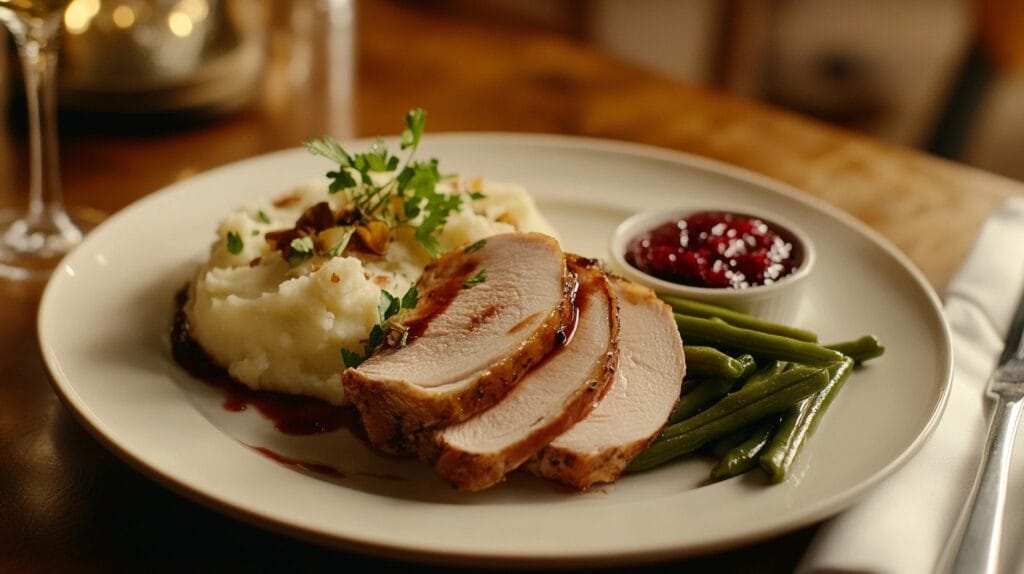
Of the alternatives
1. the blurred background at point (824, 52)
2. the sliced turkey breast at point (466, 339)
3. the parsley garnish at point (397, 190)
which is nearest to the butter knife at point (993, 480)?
the sliced turkey breast at point (466, 339)

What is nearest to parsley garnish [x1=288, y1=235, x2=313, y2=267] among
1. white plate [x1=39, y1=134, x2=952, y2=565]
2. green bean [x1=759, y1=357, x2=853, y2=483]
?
white plate [x1=39, y1=134, x2=952, y2=565]

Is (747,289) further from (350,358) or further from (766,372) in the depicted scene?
(350,358)

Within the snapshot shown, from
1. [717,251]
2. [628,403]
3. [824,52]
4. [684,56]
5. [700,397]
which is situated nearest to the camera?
[628,403]

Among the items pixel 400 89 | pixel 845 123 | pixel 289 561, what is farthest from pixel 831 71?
pixel 289 561

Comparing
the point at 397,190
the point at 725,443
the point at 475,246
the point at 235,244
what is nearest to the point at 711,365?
the point at 725,443

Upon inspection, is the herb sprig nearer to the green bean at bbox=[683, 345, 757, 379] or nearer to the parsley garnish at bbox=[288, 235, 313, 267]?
the parsley garnish at bbox=[288, 235, 313, 267]

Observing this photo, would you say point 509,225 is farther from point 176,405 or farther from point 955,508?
point 955,508
